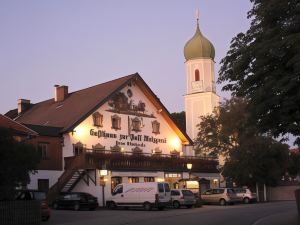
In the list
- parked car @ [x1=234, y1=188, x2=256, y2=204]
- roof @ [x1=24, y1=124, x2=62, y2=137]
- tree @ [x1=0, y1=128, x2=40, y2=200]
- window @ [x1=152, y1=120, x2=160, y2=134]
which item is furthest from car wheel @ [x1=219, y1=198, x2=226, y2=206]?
tree @ [x1=0, y1=128, x2=40, y2=200]

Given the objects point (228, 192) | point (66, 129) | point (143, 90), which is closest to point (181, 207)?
point (228, 192)

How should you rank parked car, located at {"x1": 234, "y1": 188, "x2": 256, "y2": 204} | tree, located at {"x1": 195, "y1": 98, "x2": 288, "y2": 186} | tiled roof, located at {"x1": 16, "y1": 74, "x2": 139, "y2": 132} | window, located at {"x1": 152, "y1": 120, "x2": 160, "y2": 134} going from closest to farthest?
parked car, located at {"x1": 234, "y1": 188, "x2": 256, "y2": 204} → tiled roof, located at {"x1": 16, "y1": 74, "x2": 139, "y2": 132} → tree, located at {"x1": 195, "y1": 98, "x2": 288, "y2": 186} → window, located at {"x1": 152, "y1": 120, "x2": 160, "y2": 134}

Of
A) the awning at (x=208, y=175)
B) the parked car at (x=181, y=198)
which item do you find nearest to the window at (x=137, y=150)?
the awning at (x=208, y=175)

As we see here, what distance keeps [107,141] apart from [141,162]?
424 centimetres

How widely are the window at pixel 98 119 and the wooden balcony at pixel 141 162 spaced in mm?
3568

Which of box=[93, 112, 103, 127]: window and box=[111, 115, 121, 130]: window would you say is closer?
box=[93, 112, 103, 127]: window

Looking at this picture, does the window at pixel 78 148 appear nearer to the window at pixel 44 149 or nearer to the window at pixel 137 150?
the window at pixel 44 149

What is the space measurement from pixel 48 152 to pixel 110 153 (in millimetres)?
5435

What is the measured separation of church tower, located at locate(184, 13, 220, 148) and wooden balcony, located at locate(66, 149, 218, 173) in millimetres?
18261

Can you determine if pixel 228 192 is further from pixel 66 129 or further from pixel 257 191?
pixel 66 129

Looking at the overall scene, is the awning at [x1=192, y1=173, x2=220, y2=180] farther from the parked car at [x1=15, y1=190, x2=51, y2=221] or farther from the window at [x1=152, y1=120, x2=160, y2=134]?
the parked car at [x1=15, y1=190, x2=51, y2=221]

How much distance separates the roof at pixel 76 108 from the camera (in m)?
47.7

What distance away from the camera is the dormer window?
53719 millimetres

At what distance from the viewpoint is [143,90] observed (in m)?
54.9
